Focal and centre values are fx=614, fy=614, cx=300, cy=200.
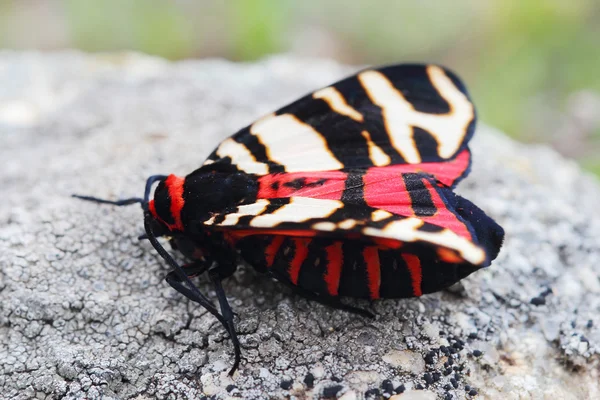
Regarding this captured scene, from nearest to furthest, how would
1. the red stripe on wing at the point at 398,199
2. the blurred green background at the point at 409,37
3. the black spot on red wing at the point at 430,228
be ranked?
the black spot on red wing at the point at 430,228 < the red stripe on wing at the point at 398,199 < the blurred green background at the point at 409,37

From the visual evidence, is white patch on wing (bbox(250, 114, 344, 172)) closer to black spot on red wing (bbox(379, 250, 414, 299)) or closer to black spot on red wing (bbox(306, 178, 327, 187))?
black spot on red wing (bbox(306, 178, 327, 187))

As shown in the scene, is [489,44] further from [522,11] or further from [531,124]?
[531,124]

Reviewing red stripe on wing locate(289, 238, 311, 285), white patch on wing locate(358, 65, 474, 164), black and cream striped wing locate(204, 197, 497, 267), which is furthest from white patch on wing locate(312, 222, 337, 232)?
white patch on wing locate(358, 65, 474, 164)

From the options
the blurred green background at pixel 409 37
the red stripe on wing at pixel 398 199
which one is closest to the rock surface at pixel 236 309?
the red stripe on wing at pixel 398 199

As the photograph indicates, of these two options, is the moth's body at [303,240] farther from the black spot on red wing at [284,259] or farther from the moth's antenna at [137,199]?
the moth's antenna at [137,199]

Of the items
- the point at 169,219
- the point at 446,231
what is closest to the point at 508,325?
the point at 446,231
